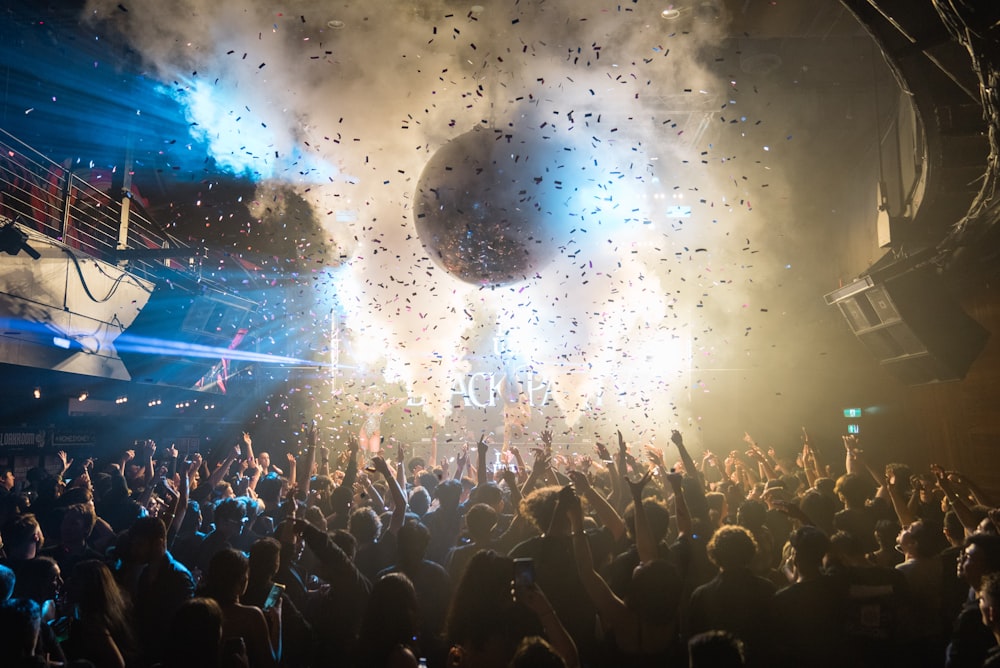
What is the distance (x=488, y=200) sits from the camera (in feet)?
18.3

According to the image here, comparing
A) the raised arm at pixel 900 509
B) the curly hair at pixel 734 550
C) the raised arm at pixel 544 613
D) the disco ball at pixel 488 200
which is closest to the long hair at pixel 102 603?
the raised arm at pixel 544 613

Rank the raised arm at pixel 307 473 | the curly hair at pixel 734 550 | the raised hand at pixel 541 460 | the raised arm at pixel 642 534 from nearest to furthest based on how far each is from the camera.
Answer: the curly hair at pixel 734 550
the raised arm at pixel 642 534
the raised hand at pixel 541 460
the raised arm at pixel 307 473

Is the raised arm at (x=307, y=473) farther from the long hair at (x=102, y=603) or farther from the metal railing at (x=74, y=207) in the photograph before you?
the metal railing at (x=74, y=207)

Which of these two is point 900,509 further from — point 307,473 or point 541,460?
point 307,473

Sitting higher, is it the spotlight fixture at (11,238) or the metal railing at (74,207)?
the metal railing at (74,207)

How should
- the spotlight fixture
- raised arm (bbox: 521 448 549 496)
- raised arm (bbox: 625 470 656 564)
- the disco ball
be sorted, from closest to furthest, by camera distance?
raised arm (bbox: 625 470 656 564) < raised arm (bbox: 521 448 549 496) < the disco ball < the spotlight fixture

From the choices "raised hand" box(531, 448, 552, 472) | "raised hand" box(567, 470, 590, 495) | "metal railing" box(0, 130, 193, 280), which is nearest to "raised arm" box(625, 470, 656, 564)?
"raised hand" box(567, 470, 590, 495)

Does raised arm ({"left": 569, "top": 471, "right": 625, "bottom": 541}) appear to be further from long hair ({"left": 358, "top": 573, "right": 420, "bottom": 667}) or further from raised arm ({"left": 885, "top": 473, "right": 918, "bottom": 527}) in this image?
raised arm ({"left": 885, "top": 473, "right": 918, "bottom": 527})

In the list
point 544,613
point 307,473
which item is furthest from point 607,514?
point 307,473

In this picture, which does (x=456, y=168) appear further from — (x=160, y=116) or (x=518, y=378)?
(x=518, y=378)

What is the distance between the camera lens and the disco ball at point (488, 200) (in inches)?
220

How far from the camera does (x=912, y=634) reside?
2994 millimetres

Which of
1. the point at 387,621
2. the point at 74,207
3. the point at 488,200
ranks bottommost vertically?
the point at 387,621

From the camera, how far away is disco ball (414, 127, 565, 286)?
560cm
